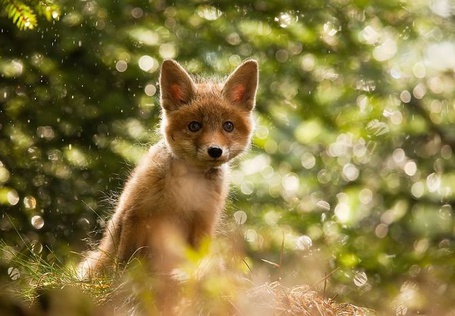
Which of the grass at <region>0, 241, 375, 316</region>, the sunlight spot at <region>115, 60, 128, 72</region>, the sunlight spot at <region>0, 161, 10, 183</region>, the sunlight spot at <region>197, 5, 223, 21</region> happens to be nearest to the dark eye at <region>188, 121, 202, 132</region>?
the grass at <region>0, 241, 375, 316</region>

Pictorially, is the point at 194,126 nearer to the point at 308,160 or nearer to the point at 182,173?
the point at 182,173

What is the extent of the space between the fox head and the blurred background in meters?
0.89

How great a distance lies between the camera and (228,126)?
16.6 feet

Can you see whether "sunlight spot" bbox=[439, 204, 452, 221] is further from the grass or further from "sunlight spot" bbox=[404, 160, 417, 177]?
the grass

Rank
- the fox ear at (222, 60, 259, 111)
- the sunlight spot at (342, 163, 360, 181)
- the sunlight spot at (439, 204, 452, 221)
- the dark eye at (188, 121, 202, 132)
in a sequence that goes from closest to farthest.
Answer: the dark eye at (188, 121, 202, 132)
the fox ear at (222, 60, 259, 111)
the sunlight spot at (439, 204, 452, 221)
the sunlight spot at (342, 163, 360, 181)

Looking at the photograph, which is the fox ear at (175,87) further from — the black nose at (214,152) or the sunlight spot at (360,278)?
the sunlight spot at (360,278)

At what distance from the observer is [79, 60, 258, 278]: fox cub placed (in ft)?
14.9

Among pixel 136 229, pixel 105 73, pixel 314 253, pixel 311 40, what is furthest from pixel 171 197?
pixel 311 40

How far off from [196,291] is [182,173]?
64.8 inches

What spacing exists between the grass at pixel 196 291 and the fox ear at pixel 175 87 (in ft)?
5.06

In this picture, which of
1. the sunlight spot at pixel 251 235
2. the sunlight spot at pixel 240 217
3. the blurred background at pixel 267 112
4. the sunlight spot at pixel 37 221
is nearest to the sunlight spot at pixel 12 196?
the blurred background at pixel 267 112

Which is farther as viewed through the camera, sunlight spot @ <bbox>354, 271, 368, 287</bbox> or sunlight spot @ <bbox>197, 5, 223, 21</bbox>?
sunlight spot @ <bbox>197, 5, 223, 21</bbox>

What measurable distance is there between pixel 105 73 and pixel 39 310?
12.1ft

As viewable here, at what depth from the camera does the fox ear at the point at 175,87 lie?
16.6 feet
